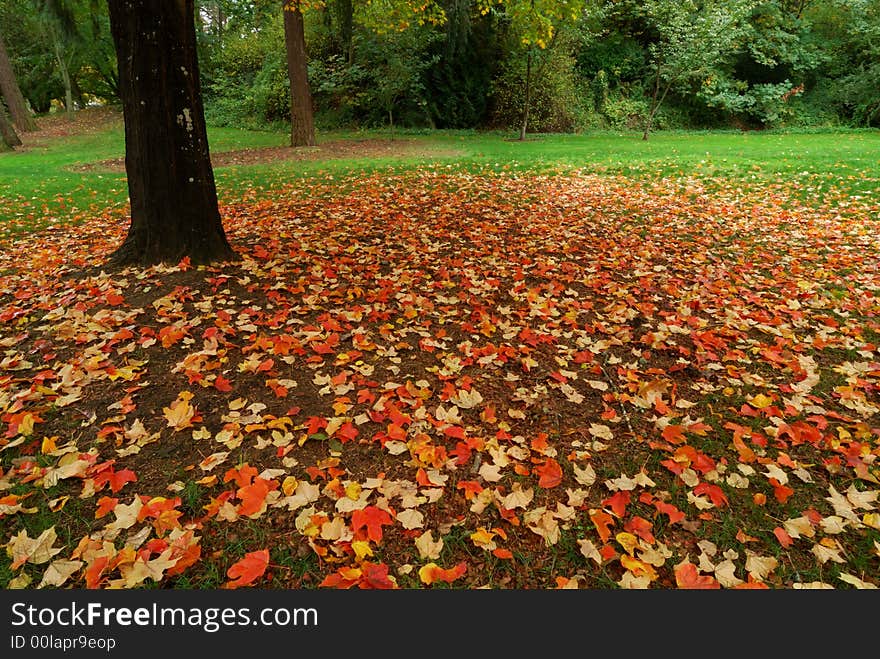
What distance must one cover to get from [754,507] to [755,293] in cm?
298

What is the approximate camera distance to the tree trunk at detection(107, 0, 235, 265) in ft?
13.0

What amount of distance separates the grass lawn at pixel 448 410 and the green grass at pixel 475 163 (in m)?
3.33

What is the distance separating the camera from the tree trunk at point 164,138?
13.0 feet

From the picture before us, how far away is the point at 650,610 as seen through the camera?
1.82 m

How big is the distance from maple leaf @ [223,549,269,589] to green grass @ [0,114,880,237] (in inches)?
296

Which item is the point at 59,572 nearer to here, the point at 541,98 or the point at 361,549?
the point at 361,549

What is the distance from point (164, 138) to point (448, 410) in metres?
3.57

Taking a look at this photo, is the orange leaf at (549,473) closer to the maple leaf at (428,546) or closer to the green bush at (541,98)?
the maple leaf at (428,546)

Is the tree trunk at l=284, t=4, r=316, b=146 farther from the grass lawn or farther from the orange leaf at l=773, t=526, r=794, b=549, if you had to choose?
the orange leaf at l=773, t=526, r=794, b=549

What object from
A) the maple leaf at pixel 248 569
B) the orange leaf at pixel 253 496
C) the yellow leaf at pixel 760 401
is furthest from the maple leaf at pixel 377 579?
the yellow leaf at pixel 760 401

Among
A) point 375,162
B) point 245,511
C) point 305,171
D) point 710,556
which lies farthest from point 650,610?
point 375,162

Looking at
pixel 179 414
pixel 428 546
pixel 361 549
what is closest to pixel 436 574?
pixel 428 546

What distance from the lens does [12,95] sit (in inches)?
705

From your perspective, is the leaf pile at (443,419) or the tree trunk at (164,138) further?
the tree trunk at (164,138)
